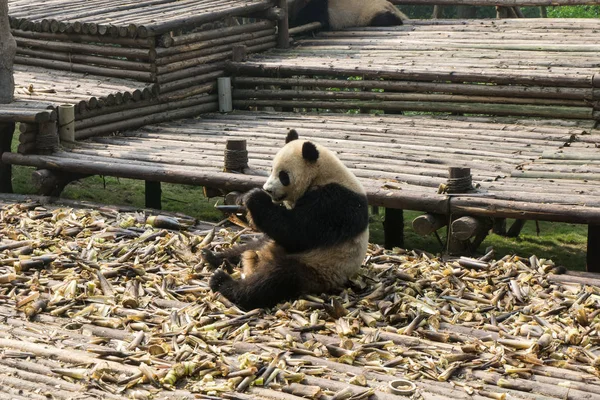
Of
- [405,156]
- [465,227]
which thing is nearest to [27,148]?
[405,156]

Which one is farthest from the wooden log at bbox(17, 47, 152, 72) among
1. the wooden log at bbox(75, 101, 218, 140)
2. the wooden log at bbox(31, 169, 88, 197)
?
the wooden log at bbox(31, 169, 88, 197)

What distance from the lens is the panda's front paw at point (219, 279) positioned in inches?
239

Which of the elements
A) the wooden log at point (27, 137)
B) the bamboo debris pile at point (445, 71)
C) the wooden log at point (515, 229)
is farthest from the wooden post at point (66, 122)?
the wooden log at point (515, 229)

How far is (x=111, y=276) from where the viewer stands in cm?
659

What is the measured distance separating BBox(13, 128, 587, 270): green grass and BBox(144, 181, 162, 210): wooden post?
0.88m

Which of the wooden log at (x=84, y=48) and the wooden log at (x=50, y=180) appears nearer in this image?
the wooden log at (x=50, y=180)

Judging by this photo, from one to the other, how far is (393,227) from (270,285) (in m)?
2.44

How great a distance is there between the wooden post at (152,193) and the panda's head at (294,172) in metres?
3.26

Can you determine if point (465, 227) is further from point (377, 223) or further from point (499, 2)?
point (499, 2)

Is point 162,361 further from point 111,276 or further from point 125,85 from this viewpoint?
point 125,85

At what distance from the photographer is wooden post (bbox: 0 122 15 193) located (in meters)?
9.68

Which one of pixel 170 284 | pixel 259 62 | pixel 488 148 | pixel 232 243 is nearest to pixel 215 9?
pixel 259 62

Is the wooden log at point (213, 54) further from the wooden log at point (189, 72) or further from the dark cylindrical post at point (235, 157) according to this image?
the dark cylindrical post at point (235, 157)

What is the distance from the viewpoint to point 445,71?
35.4 ft
